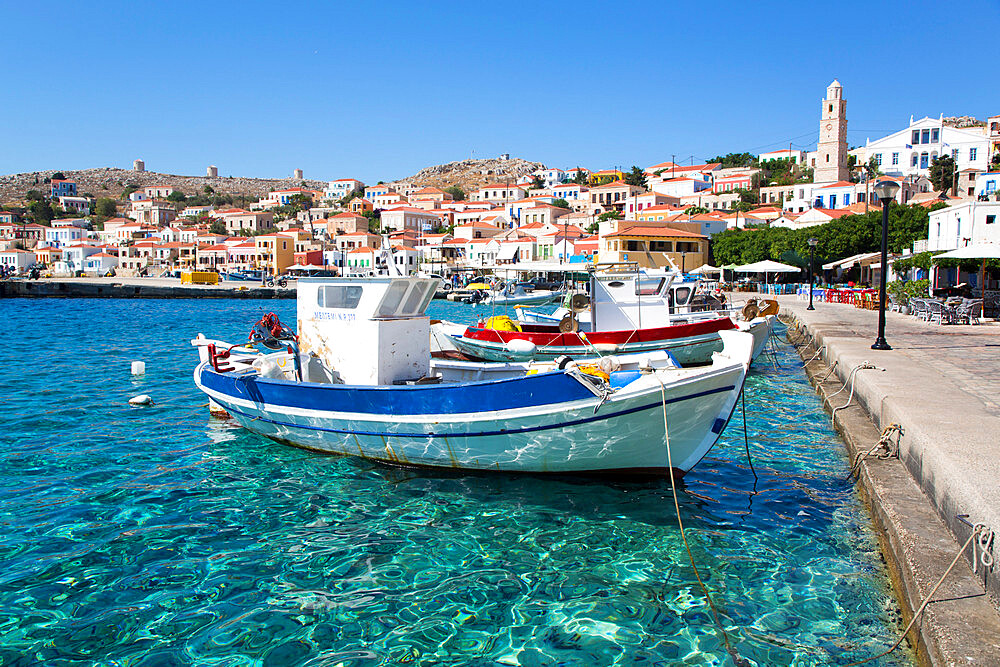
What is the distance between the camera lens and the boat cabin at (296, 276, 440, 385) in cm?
918

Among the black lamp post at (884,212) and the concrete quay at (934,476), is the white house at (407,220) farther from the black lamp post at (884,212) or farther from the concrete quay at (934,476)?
the concrete quay at (934,476)

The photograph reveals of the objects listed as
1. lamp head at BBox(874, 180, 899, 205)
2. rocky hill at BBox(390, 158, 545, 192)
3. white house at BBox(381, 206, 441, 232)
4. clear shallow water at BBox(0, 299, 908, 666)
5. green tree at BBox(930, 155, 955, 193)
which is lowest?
clear shallow water at BBox(0, 299, 908, 666)

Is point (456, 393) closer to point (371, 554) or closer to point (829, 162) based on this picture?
point (371, 554)

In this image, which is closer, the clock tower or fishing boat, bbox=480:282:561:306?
fishing boat, bbox=480:282:561:306

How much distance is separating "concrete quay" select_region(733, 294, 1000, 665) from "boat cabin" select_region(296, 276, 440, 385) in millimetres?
5843

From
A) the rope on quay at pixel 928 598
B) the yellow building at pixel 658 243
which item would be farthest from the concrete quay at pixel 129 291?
the rope on quay at pixel 928 598

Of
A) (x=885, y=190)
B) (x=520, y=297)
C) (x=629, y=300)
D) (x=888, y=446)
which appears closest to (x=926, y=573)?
(x=888, y=446)

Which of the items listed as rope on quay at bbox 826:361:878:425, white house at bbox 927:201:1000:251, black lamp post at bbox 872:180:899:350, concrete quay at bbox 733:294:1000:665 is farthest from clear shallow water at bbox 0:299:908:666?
white house at bbox 927:201:1000:251

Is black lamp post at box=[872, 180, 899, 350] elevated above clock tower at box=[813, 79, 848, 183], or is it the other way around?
clock tower at box=[813, 79, 848, 183]

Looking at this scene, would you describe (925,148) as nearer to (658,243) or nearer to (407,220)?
(658,243)

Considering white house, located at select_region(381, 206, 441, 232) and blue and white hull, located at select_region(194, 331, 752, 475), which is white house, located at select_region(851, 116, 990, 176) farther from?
blue and white hull, located at select_region(194, 331, 752, 475)

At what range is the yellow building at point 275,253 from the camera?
8906cm

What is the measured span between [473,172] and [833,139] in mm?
108355

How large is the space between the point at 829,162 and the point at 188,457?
102769mm
